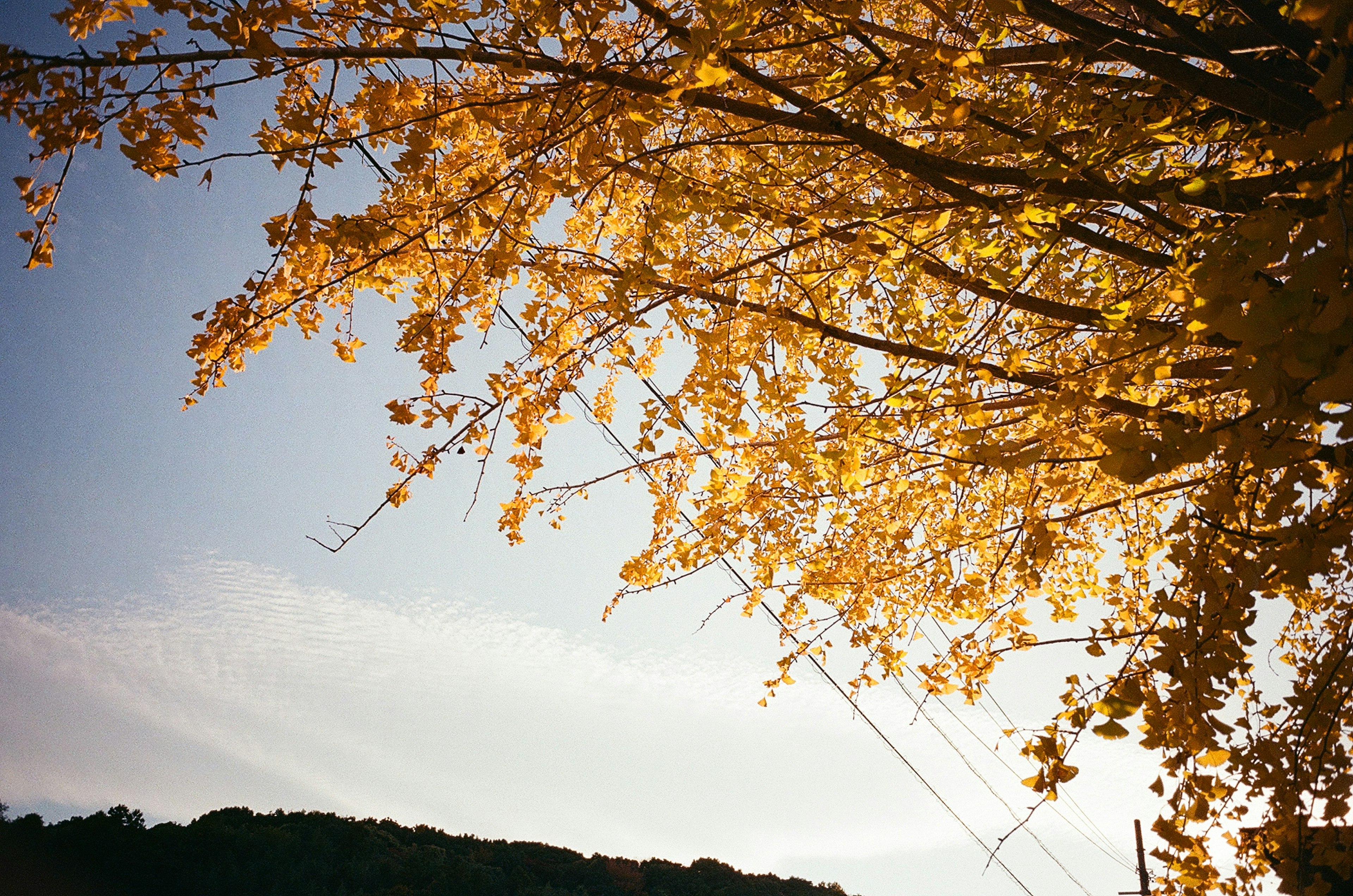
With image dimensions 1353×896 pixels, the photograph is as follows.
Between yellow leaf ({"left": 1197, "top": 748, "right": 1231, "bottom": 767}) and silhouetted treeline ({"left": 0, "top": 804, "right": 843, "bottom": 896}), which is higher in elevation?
yellow leaf ({"left": 1197, "top": 748, "right": 1231, "bottom": 767})

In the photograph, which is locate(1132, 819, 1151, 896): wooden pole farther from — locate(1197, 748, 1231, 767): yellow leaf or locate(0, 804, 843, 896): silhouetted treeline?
locate(1197, 748, 1231, 767): yellow leaf

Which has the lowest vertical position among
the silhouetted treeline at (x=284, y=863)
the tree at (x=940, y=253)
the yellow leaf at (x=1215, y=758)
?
the silhouetted treeline at (x=284, y=863)

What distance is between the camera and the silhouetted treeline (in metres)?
5.97

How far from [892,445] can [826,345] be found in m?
0.62

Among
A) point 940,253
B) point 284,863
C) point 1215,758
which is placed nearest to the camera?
point 1215,758

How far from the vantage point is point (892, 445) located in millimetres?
3010

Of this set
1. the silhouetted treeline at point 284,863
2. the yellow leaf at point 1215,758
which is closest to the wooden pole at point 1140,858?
the silhouetted treeline at point 284,863

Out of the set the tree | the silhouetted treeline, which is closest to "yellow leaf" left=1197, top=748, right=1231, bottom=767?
the tree

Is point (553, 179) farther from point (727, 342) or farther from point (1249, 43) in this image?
point (1249, 43)

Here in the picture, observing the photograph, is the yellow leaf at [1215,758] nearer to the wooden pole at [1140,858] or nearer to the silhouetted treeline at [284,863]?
the silhouetted treeline at [284,863]

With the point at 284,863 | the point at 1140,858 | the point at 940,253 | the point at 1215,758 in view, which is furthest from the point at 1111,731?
the point at 1140,858

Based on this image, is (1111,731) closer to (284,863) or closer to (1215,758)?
(1215,758)

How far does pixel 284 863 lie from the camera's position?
6613 millimetres

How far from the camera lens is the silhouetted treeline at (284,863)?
19.6 feet
